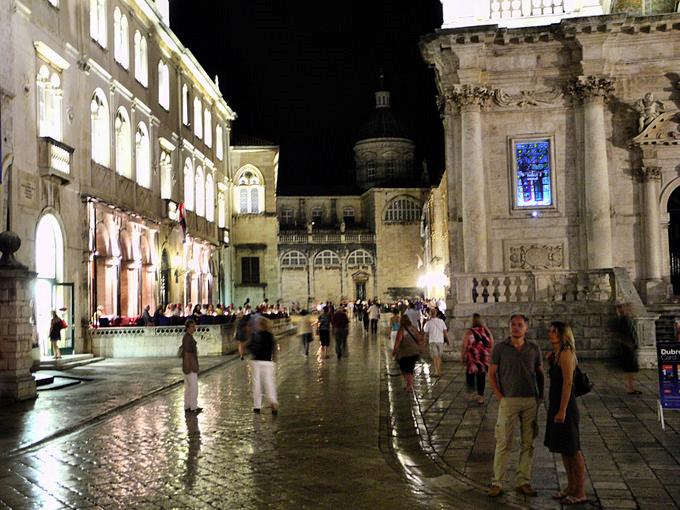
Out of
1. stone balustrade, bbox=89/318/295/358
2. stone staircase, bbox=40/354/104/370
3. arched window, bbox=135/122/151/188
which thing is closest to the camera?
stone staircase, bbox=40/354/104/370

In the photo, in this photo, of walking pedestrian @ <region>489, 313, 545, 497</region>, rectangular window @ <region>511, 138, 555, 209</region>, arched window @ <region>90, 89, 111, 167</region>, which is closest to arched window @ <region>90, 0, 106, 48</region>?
arched window @ <region>90, 89, 111, 167</region>

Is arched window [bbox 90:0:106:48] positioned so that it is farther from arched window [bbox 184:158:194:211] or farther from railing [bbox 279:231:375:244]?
railing [bbox 279:231:375:244]

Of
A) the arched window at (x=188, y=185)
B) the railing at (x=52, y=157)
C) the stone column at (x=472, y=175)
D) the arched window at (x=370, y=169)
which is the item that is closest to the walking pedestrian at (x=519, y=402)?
the stone column at (x=472, y=175)

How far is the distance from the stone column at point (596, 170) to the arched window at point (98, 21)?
16920mm

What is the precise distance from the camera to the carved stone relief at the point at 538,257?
2406 centimetres

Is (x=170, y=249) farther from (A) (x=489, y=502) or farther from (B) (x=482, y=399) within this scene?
(A) (x=489, y=502)

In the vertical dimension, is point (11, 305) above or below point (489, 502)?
above

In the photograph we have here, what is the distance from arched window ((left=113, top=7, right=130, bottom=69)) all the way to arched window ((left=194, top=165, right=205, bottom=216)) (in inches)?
535

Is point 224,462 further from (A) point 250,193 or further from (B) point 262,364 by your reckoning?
(A) point 250,193

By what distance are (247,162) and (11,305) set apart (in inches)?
1850

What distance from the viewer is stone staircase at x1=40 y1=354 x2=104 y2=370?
22.1 meters

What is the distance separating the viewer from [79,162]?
27281 millimetres

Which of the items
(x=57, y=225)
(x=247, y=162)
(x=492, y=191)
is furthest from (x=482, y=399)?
(x=247, y=162)

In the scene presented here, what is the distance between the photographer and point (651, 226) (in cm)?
2377
